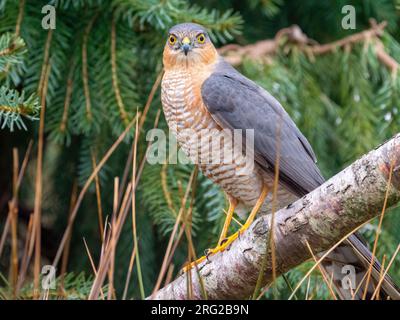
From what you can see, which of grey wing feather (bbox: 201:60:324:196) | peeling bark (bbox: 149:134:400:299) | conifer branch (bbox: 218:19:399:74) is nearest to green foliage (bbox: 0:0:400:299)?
conifer branch (bbox: 218:19:399:74)

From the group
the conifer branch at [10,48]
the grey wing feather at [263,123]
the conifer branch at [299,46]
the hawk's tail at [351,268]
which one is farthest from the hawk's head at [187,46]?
the hawk's tail at [351,268]

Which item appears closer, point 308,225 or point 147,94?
point 308,225

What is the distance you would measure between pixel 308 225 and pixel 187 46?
1.47 metres

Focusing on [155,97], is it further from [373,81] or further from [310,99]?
[373,81]

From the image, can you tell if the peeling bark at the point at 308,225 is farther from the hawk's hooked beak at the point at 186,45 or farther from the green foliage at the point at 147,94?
the hawk's hooked beak at the point at 186,45

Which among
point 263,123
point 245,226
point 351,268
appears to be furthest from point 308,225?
point 263,123

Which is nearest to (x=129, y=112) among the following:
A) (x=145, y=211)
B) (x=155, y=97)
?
(x=155, y=97)

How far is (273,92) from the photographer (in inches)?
162

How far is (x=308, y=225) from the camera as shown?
256cm

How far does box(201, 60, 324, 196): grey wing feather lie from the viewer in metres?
3.43

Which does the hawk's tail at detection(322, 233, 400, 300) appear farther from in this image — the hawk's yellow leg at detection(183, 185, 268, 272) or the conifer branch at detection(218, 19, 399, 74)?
the conifer branch at detection(218, 19, 399, 74)

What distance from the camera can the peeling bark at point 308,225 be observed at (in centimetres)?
237

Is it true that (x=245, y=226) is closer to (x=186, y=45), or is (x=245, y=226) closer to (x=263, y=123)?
(x=263, y=123)

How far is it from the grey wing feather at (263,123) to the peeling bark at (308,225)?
2.06 feet
